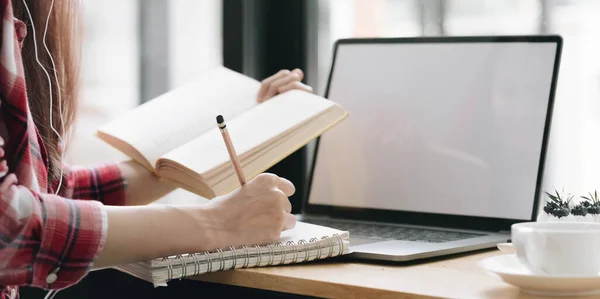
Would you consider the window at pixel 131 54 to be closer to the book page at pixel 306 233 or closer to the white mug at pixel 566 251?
the book page at pixel 306 233

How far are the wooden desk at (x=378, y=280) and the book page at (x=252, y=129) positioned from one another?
0.63 ft

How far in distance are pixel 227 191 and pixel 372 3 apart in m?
0.59

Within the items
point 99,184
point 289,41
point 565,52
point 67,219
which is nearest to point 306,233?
point 67,219

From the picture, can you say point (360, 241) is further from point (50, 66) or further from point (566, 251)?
point (50, 66)

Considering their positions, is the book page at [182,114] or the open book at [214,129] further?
the book page at [182,114]

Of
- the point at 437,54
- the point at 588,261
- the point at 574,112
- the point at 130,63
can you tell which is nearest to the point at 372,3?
the point at 437,54

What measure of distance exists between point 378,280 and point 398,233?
327 millimetres

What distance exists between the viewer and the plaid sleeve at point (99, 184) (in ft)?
4.25

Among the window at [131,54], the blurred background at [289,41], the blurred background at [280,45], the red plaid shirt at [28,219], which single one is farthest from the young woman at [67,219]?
the window at [131,54]

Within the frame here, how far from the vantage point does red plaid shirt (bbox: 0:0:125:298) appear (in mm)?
819

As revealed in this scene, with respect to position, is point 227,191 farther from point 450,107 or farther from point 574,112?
point 574,112

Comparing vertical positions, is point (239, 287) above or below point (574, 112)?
below

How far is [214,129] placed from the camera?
1229 millimetres

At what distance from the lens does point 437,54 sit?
1312mm
